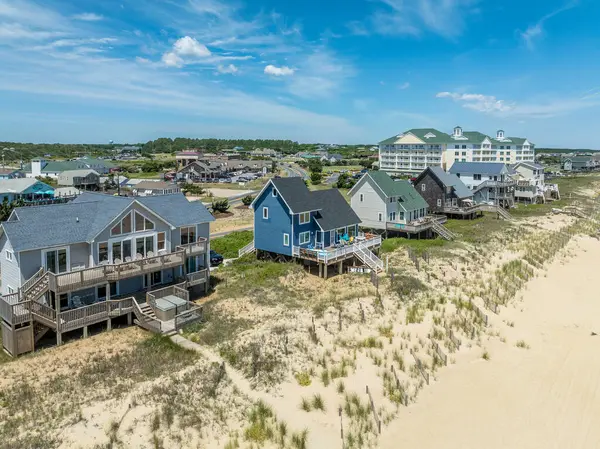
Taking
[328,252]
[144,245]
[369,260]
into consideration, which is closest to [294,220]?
[328,252]

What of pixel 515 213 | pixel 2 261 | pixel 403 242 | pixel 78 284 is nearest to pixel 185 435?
pixel 78 284

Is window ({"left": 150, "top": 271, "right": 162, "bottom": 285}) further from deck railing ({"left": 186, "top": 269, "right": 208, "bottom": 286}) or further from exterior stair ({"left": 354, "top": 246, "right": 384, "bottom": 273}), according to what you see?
exterior stair ({"left": 354, "top": 246, "right": 384, "bottom": 273})

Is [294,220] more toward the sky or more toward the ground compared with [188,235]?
more toward the sky

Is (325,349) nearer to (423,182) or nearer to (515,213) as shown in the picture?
(423,182)

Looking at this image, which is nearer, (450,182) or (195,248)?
(195,248)

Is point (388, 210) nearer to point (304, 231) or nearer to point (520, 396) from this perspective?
point (304, 231)

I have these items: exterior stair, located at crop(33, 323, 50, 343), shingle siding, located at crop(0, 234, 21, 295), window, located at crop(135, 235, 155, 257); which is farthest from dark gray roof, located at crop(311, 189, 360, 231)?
shingle siding, located at crop(0, 234, 21, 295)

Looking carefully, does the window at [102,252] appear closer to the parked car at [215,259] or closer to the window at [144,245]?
the window at [144,245]
